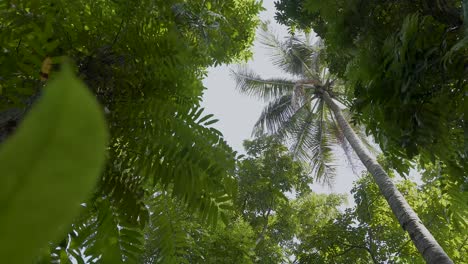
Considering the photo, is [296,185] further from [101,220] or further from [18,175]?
[18,175]

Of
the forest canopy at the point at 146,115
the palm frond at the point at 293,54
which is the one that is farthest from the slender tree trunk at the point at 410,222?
the palm frond at the point at 293,54

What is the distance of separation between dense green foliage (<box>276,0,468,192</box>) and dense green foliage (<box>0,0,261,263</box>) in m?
1.19

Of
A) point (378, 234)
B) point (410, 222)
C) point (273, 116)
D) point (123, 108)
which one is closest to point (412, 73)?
point (123, 108)

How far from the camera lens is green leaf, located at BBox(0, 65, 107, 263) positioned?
0.48ft

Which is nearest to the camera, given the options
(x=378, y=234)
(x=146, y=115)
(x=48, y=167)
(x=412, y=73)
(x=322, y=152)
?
(x=48, y=167)

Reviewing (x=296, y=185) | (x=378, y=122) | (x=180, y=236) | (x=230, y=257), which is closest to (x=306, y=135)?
(x=296, y=185)

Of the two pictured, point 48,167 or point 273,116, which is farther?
point 273,116

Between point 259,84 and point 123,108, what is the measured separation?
1101 centimetres

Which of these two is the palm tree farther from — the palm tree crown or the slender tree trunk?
the slender tree trunk

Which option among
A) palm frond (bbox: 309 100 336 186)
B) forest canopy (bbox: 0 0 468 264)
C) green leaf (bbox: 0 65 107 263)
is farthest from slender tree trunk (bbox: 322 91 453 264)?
palm frond (bbox: 309 100 336 186)

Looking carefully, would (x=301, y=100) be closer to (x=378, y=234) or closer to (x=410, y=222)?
(x=378, y=234)

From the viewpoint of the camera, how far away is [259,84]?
13.0 m

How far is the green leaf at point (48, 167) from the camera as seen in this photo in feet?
0.48

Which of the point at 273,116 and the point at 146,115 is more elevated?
the point at 273,116
